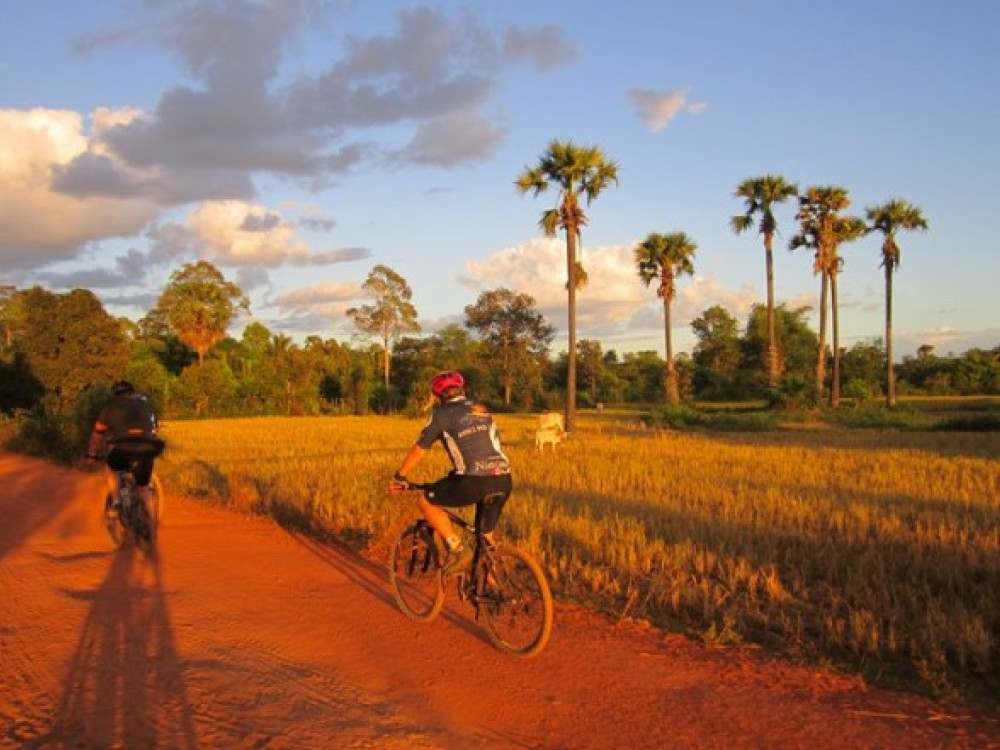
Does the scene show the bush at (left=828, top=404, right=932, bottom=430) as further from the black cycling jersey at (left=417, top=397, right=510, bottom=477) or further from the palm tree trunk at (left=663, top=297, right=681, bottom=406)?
the black cycling jersey at (left=417, top=397, right=510, bottom=477)

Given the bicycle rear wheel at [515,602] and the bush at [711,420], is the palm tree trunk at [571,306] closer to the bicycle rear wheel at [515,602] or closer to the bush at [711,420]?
the bush at [711,420]

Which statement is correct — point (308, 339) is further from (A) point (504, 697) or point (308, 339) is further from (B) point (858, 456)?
(A) point (504, 697)

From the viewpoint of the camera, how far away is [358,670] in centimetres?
557

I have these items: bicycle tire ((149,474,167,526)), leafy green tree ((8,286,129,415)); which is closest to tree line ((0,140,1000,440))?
leafy green tree ((8,286,129,415))

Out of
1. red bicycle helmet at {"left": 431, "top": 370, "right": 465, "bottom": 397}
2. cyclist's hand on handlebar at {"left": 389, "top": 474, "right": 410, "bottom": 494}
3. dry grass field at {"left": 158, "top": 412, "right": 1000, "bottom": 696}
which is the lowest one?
dry grass field at {"left": 158, "top": 412, "right": 1000, "bottom": 696}

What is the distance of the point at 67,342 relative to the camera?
29.0 m

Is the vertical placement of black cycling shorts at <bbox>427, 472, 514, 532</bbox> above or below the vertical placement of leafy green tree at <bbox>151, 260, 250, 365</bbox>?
below

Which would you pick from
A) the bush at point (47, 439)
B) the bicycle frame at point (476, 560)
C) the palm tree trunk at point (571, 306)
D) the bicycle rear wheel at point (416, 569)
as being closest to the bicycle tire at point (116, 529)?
the bicycle rear wheel at point (416, 569)

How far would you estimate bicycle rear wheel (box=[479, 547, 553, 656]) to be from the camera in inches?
229

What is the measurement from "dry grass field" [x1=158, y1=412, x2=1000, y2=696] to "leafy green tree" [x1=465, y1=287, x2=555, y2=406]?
1835 inches

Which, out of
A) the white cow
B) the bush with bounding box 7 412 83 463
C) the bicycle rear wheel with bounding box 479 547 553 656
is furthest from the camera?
the white cow

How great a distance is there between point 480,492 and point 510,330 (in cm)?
6432

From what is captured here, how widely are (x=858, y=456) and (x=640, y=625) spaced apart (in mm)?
16225

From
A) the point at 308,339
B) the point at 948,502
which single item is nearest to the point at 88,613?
the point at 948,502
